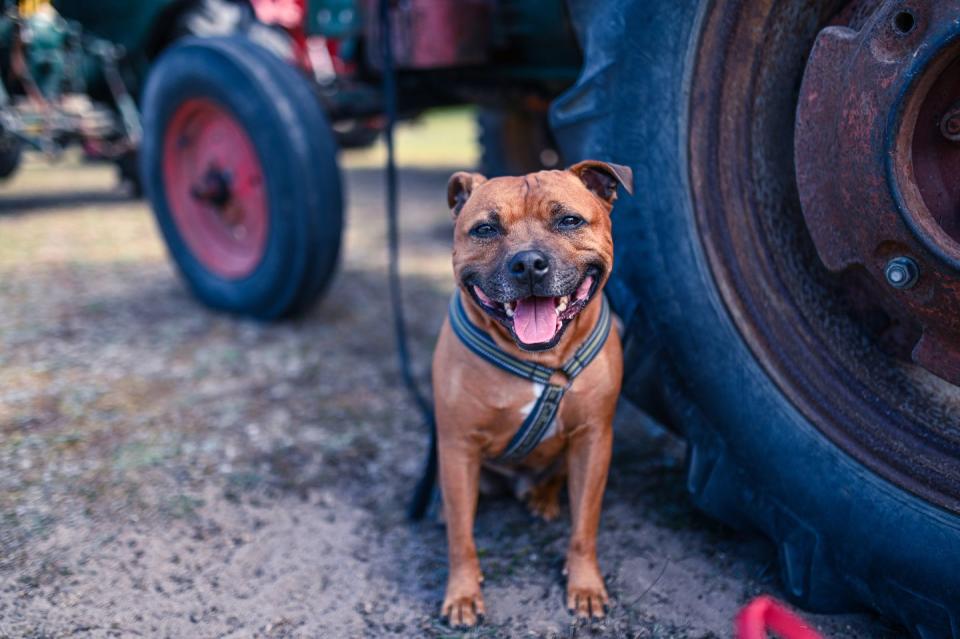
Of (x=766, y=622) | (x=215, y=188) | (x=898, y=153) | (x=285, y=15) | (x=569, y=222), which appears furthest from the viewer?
(x=285, y=15)

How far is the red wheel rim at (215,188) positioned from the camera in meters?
3.49

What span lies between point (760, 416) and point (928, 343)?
35 centimetres

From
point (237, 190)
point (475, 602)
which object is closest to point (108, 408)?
point (237, 190)

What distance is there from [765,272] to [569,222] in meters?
→ 0.44

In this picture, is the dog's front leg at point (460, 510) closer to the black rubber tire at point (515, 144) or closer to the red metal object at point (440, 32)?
the red metal object at point (440, 32)

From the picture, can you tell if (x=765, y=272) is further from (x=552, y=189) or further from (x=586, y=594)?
(x=586, y=594)

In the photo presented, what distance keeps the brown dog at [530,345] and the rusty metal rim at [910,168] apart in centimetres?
55

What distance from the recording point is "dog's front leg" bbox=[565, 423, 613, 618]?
1918mm

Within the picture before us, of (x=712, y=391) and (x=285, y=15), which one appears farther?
(x=285, y=15)

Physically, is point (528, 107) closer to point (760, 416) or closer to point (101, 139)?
point (760, 416)

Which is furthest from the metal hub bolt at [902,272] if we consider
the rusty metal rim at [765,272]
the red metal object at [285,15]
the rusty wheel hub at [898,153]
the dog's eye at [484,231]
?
the red metal object at [285,15]

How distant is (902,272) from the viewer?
4.91ft

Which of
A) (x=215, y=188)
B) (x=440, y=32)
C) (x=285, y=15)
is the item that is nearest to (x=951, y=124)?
(x=440, y=32)

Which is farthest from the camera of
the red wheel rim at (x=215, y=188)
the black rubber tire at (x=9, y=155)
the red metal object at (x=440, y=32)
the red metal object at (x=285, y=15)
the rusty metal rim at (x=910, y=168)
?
the black rubber tire at (x=9, y=155)
